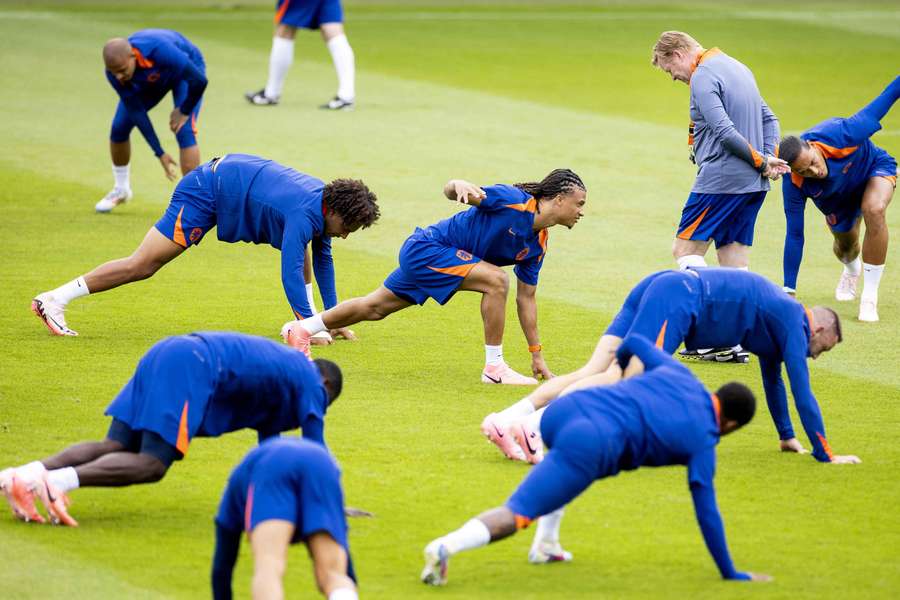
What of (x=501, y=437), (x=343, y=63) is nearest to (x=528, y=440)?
→ (x=501, y=437)

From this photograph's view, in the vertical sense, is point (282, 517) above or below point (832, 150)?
below

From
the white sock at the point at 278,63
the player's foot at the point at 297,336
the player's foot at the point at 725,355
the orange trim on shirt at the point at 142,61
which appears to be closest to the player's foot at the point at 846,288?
the player's foot at the point at 725,355

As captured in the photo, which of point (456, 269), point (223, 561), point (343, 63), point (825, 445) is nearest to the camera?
point (223, 561)

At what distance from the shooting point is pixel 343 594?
18.7ft

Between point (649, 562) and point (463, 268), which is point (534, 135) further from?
point (649, 562)

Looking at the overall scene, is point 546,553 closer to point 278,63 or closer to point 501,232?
point 501,232

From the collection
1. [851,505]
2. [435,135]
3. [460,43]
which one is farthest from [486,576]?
[460,43]

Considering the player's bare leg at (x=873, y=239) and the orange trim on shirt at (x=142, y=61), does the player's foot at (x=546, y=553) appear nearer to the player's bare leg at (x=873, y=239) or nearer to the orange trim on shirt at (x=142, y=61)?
the player's bare leg at (x=873, y=239)

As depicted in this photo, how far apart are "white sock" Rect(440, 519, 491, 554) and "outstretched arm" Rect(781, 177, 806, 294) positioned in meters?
6.45

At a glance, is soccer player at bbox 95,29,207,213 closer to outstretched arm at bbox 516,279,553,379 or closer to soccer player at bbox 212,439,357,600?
outstretched arm at bbox 516,279,553,379

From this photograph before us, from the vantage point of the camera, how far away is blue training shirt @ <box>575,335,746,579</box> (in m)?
6.39

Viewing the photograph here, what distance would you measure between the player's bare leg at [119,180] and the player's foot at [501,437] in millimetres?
8251

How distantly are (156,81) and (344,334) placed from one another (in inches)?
168

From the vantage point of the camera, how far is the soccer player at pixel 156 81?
13.9 meters
